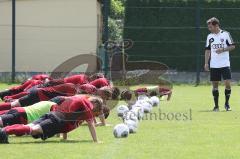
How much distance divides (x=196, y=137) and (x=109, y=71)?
15735mm

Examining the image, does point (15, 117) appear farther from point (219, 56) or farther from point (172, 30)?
point (172, 30)

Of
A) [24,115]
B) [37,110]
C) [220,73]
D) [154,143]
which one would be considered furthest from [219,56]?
[24,115]

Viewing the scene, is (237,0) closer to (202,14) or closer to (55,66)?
(202,14)

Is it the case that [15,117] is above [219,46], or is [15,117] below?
below

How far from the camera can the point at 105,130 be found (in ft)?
41.3

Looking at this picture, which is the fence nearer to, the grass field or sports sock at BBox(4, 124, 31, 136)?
the grass field

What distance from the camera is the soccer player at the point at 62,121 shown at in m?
10.8

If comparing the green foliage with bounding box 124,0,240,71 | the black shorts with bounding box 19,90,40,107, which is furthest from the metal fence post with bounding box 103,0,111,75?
the black shorts with bounding box 19,90,40,107

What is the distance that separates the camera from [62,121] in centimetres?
1102

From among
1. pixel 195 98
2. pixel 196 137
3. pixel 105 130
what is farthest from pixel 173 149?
pixel 195 98

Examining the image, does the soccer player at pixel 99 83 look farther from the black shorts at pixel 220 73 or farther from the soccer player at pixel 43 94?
the black shorts at pixel 220 73

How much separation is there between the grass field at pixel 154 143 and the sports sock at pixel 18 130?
0.49ft

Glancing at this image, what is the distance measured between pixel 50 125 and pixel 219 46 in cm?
710

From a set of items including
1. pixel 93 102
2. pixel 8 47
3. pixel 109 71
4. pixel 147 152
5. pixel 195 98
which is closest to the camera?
pixel 147 152
